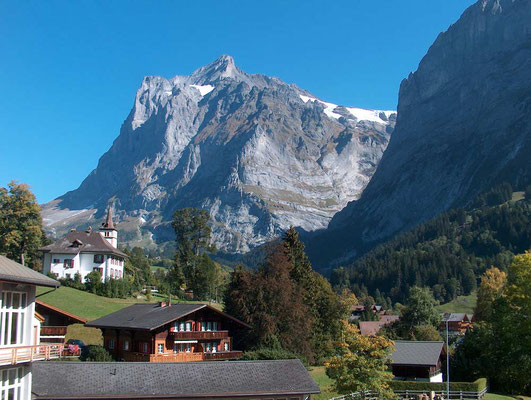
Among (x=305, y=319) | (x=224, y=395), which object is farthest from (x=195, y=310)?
(x=224, y=395)

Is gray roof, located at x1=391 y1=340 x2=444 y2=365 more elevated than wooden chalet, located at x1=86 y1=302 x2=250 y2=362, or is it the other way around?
wooden chalet, located at x1=86 y1=302 x2=250 y2=362

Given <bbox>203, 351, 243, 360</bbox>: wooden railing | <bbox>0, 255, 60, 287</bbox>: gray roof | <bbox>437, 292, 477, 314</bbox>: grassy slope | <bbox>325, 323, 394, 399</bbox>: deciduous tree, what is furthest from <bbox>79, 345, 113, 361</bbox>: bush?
<bbox>437, 292, 477, 314</bbox>: grassy slope

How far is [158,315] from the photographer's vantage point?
5294 centimetres

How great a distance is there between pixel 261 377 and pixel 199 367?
4.32m

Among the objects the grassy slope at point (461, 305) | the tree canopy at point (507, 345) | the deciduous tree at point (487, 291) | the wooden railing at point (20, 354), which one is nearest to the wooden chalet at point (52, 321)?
the wooden railing at point (20, 354)

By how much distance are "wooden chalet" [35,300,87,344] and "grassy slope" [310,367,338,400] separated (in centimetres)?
2156

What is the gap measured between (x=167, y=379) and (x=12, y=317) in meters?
15.3

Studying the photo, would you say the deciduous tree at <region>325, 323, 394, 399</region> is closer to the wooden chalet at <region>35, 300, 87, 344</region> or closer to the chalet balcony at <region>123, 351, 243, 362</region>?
the chalet balcony at <region>123, 351, 243, 362</region>

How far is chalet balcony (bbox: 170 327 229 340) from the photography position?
5169cm

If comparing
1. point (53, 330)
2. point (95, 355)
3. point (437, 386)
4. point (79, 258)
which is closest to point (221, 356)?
point (95, 355)

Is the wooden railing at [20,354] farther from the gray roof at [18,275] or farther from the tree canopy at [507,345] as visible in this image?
the tree canopy at [507,345]

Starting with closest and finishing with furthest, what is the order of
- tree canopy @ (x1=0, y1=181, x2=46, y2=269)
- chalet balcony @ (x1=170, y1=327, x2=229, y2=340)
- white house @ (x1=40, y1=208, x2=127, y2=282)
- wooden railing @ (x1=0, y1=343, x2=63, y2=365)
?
1. wooden railing @ (x1=0, y1=343, x2=63, y2=365)
2. chalet balcony @ (x1=170, y1=327, x2=229, y2=340)
3. tree canopy @ (x1=0, y1=181, x2=46, y2=269)
4. white house @ (x1=40, y1=208, x2=127, y2=282)

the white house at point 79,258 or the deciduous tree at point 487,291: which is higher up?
the white house at point 79,258

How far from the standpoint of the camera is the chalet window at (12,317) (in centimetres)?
2269
